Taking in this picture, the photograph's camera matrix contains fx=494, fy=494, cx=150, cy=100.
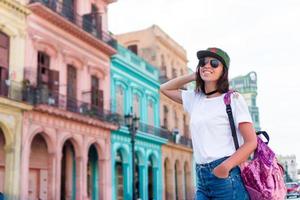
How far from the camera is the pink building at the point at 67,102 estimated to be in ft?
60.4

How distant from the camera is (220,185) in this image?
109 inches

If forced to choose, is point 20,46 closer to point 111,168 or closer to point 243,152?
point 111,168

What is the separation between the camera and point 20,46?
1819 cm

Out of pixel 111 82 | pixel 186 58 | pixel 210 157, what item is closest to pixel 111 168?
pixel 111 82

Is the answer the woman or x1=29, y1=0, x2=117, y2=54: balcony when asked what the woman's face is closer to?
the woman

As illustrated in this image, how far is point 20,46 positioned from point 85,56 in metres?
4.70

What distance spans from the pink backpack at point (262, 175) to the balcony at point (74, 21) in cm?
1703

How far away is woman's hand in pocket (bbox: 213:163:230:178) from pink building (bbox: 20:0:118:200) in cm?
1537

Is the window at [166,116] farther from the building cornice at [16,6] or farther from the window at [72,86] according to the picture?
the building cornice at [16,6]

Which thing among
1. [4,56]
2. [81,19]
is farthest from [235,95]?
[81,19]

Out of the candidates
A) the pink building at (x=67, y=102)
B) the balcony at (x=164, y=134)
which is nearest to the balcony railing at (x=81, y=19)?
the pink building at (x=67, y=102)

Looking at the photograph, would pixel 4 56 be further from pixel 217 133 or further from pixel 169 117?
pixel 169 117

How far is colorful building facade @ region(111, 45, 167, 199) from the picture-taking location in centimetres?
2486

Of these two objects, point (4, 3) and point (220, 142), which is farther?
point (4, 3)
